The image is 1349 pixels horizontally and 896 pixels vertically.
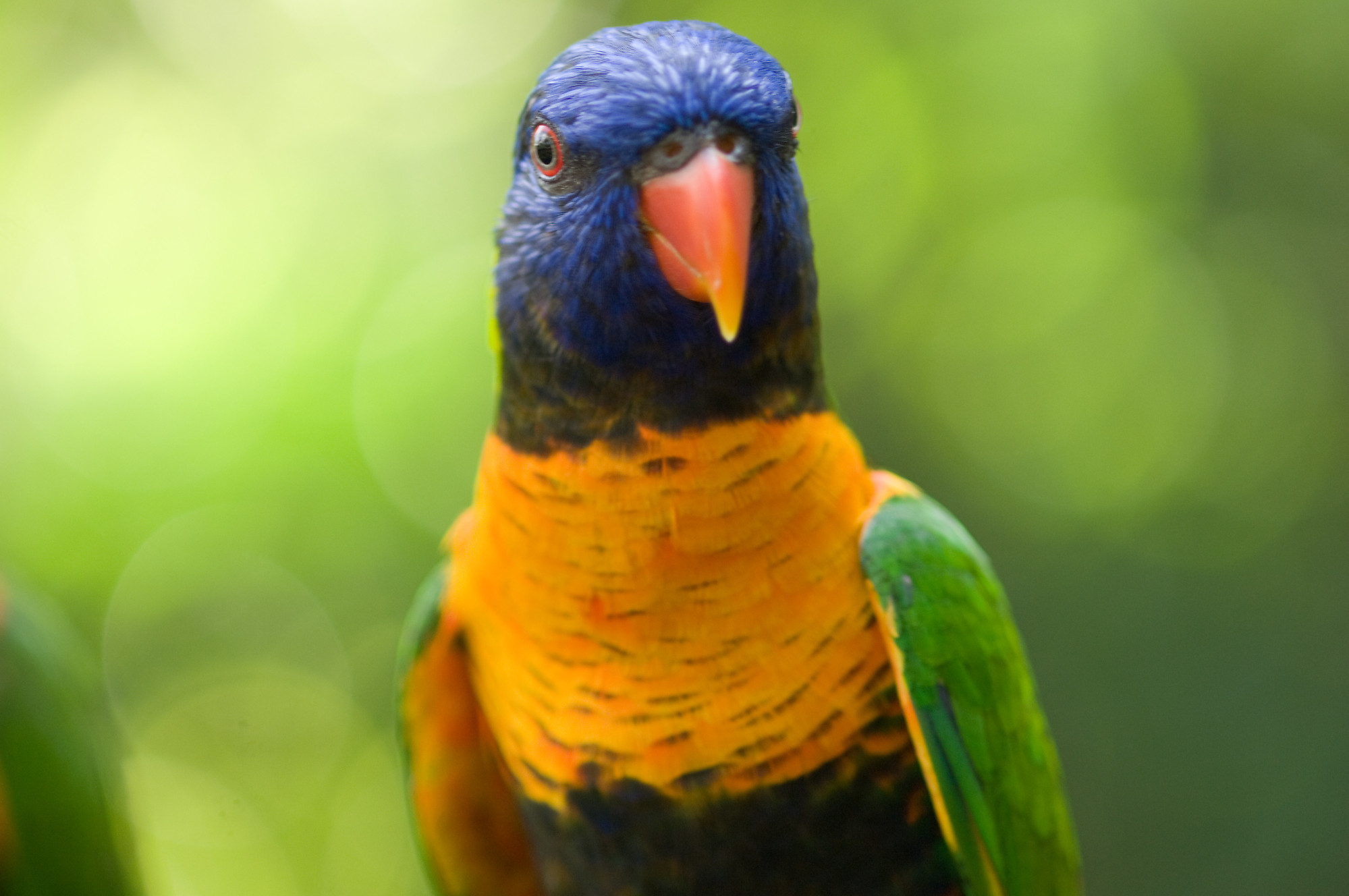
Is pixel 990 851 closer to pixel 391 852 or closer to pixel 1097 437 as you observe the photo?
pixel 1097 437

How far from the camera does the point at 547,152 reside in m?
1.51

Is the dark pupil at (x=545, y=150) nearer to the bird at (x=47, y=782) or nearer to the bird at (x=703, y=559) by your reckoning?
the bird at (x=703, y=559)

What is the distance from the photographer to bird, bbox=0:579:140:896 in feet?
7.55

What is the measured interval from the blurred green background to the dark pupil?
6.58 feet

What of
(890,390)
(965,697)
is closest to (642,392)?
(965,697)

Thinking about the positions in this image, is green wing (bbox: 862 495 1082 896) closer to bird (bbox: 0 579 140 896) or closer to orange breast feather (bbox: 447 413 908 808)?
orange breast feather (bbox: 447 413 908 808)

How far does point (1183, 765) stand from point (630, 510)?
365 cm

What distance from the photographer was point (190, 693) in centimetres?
424

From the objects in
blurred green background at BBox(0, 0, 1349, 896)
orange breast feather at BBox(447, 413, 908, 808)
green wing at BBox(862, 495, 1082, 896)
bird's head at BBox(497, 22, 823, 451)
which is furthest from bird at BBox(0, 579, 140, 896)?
green wing at BBox(862, 495, 1082, 896)

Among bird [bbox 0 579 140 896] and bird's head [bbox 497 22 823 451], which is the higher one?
bird's head [bbox 497 22 823 451]

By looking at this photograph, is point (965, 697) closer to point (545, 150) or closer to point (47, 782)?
point (545, 150)

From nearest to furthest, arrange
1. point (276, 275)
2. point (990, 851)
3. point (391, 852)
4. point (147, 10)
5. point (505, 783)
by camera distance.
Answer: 1. point (990, 851)
2. point (505, 783)
3. point (147, 10)
4. point (276, 275)
5. point (391, 852)

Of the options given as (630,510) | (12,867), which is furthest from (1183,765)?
(12,867)

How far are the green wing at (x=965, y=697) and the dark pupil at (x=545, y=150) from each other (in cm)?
80
